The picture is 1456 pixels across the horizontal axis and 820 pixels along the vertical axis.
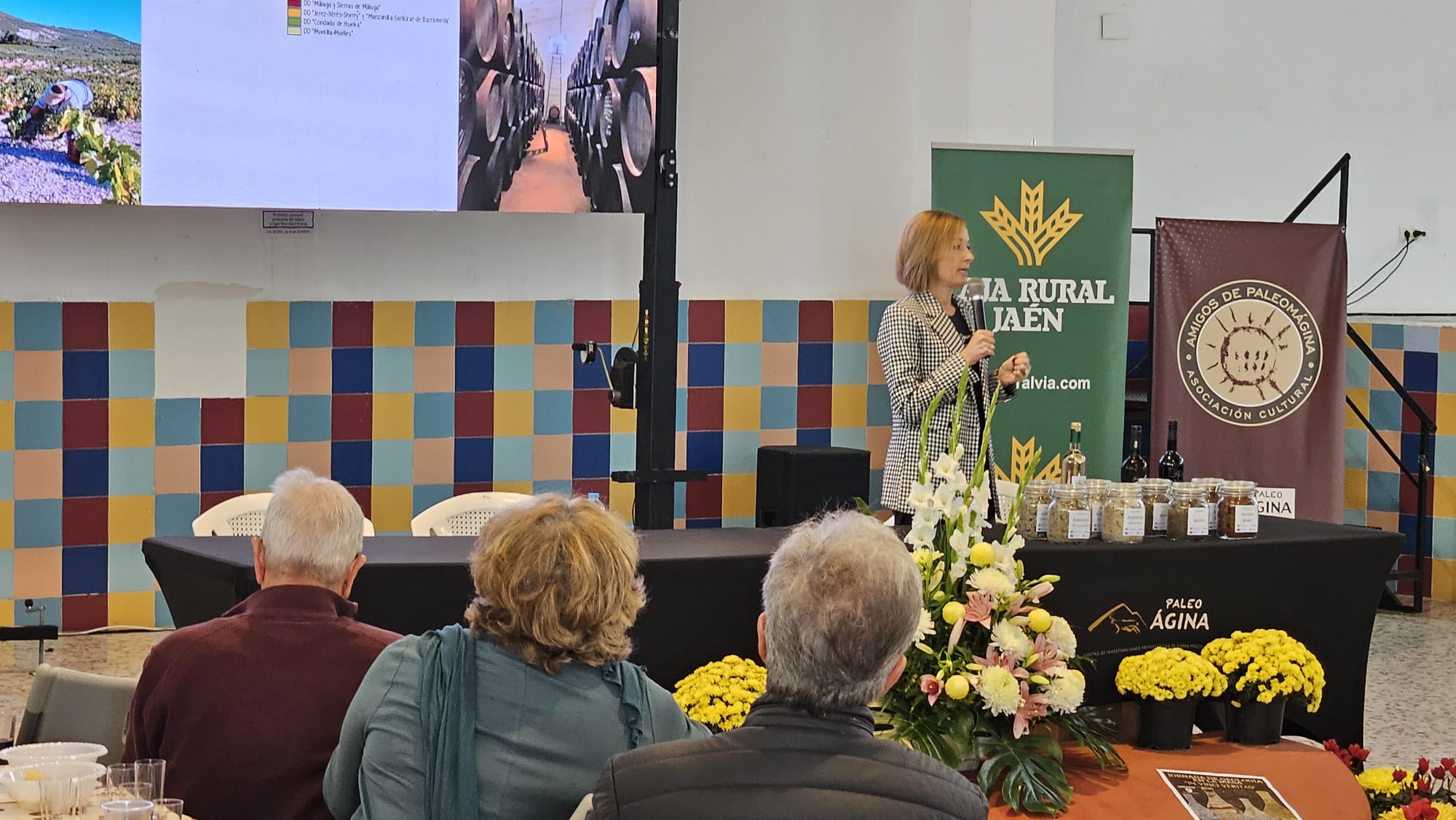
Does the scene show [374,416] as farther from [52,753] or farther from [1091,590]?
[52,753]

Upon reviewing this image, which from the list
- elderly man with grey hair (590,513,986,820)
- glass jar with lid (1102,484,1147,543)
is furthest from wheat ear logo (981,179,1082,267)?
elderly man with grey hair (590,513,986,820)

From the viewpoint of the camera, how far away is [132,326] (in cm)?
545

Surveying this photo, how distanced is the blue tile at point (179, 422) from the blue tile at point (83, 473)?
205 mm

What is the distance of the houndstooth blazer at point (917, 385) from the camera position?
479 cm

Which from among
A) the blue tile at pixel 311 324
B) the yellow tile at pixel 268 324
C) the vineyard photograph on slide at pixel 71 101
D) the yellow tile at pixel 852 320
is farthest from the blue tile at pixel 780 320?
the vineyard photograph on slide at pixel 71 101

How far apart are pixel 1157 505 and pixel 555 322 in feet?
9.58

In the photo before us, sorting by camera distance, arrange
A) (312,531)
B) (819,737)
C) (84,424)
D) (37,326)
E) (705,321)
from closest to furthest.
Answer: (819,737)
(312,531)
(37,326)
(84,424)
(705,321)

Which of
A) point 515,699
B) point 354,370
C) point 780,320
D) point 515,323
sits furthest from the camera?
point 780,320

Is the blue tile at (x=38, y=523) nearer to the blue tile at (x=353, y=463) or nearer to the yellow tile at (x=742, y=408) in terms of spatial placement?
the blue tile at (x=353, y=463)

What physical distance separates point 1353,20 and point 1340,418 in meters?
2.56

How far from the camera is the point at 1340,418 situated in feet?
21.4

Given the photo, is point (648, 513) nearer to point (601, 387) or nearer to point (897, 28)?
point (601, 387)

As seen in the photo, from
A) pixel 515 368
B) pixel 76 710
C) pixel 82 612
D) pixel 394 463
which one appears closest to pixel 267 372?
pixel 394 463

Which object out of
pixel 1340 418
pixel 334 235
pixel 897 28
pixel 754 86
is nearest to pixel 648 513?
pixel 334 235
